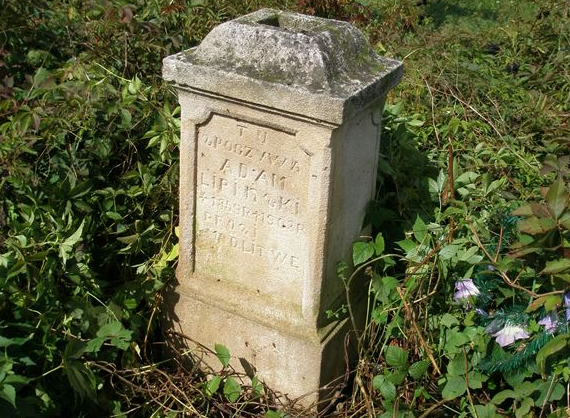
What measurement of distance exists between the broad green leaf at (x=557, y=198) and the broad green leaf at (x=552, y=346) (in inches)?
15.1

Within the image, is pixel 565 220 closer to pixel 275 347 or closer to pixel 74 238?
pixel 275 347

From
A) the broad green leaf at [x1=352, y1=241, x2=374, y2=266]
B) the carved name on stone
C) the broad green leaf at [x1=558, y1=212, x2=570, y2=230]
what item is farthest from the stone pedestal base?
the broad green leaf at [x1=558, y1=212, x2=570, y2=230]

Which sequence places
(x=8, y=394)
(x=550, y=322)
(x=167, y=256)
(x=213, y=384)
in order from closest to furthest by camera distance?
(x=8, y=394), (x=550, y=322), (x=213, y=384), (x=167, y=256)

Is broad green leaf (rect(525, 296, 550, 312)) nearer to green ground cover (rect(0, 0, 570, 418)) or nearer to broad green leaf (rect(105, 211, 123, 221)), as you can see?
green ground cover (rect(0, 0, 570, 418))

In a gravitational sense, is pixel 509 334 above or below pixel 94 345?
above

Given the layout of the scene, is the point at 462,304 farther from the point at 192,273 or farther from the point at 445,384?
the point at 192,273

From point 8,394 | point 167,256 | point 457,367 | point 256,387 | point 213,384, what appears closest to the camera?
point 8,394

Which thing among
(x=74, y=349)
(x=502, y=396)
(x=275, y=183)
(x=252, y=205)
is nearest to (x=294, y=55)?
(x=275, y=183)

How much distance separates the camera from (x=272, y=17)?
2863 millimetres

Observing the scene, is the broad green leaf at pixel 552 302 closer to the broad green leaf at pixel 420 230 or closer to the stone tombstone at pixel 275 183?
the broad green leaf at pixel 420 230

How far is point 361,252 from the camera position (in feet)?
9.39

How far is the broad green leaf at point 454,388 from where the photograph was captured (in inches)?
105

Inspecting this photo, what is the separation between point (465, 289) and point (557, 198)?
48cm

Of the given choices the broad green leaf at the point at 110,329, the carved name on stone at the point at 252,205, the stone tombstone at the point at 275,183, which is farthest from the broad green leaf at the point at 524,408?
the broad green leaf at the point at 110,329
